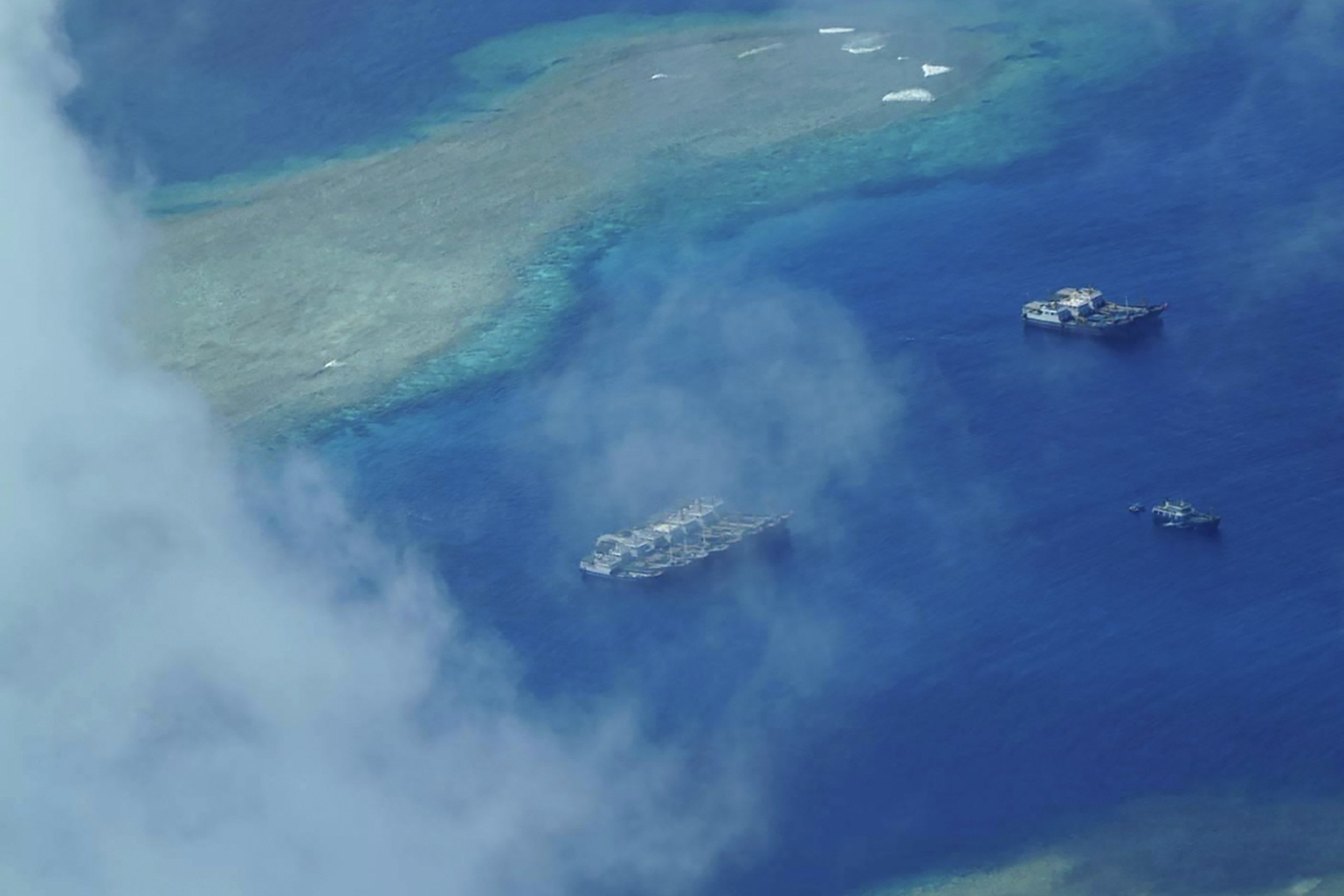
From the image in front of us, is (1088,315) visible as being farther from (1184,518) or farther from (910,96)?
(910,96)

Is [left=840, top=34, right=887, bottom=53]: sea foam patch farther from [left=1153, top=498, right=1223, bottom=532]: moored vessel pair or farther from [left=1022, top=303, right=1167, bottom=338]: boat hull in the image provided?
[left=1153, top=498, right=1223, bottom=532]: moored vessel pair

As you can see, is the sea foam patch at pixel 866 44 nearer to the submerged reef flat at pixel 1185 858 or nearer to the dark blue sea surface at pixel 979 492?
the dark blue sea surface at pixel 979 492

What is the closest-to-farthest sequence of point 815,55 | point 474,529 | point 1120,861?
point 1120,861 < point 474,529 < point 815,55

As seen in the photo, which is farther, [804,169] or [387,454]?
[804,169]

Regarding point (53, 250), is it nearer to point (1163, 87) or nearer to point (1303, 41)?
point (1163, 87)

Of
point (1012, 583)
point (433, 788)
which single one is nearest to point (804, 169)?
point (1012, 583)

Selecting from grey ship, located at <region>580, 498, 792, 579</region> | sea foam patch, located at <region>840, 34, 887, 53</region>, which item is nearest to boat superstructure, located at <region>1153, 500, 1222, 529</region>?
grey ship, located at <region>580, 498, 792, 579</region>


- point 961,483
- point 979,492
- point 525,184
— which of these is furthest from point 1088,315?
point 525,184
